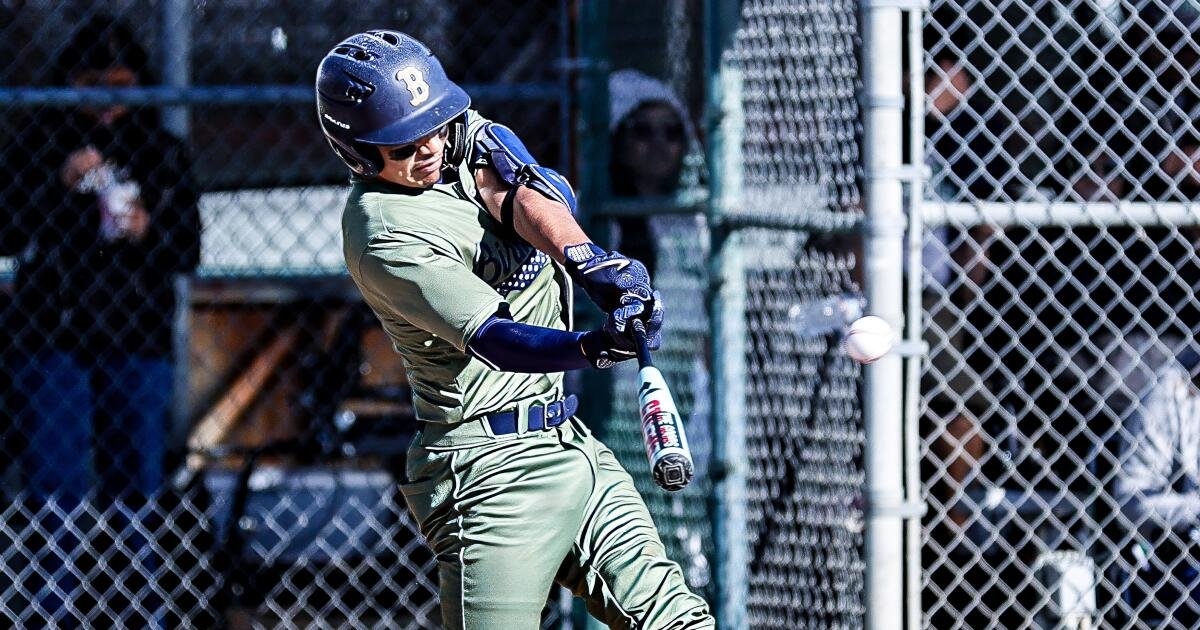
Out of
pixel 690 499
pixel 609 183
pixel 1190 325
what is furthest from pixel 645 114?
pixel 1190 325

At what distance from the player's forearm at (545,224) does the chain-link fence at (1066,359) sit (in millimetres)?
1503

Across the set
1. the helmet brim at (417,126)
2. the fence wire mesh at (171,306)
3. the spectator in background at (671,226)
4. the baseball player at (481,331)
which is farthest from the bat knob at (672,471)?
the fence wire mesh at (171,306)

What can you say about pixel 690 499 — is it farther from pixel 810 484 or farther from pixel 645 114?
pixel 645 114

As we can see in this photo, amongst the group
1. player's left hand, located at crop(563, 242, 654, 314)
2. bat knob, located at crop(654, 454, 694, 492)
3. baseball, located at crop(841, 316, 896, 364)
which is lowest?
bat knob, located at crop(654, 454, 694, 492)

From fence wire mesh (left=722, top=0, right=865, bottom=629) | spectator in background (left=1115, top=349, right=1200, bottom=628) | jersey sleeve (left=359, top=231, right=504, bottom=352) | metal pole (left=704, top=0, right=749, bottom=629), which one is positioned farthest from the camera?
spectator in background (left=1115, top=349, right=1200, bottom=628)

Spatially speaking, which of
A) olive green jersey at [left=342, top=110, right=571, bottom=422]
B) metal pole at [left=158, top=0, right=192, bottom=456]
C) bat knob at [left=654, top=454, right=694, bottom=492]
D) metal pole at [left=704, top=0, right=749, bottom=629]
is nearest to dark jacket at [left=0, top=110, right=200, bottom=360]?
metal pole at [left=158, top=0, right=192, bottom=456]

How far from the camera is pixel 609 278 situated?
2916mm

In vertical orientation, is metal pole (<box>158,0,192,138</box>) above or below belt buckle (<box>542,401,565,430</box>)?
above

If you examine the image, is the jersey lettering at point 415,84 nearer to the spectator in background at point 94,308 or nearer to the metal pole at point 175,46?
the spectator in background at point 94,308

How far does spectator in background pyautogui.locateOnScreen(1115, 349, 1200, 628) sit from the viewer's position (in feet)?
14.6

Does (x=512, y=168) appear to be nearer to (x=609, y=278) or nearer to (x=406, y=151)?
(x=406, y=151)

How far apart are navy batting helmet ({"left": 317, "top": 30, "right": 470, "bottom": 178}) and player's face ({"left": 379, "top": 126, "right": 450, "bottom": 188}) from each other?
26mm

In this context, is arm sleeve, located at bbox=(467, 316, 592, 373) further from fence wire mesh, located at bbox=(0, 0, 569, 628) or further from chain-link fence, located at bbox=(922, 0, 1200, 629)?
fence wire mesh, located at bbox=(0, 0, 569, 628)

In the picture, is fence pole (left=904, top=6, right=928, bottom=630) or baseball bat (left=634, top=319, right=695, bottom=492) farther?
fence pole (left=904, top=6, right=928, bottom=630)
